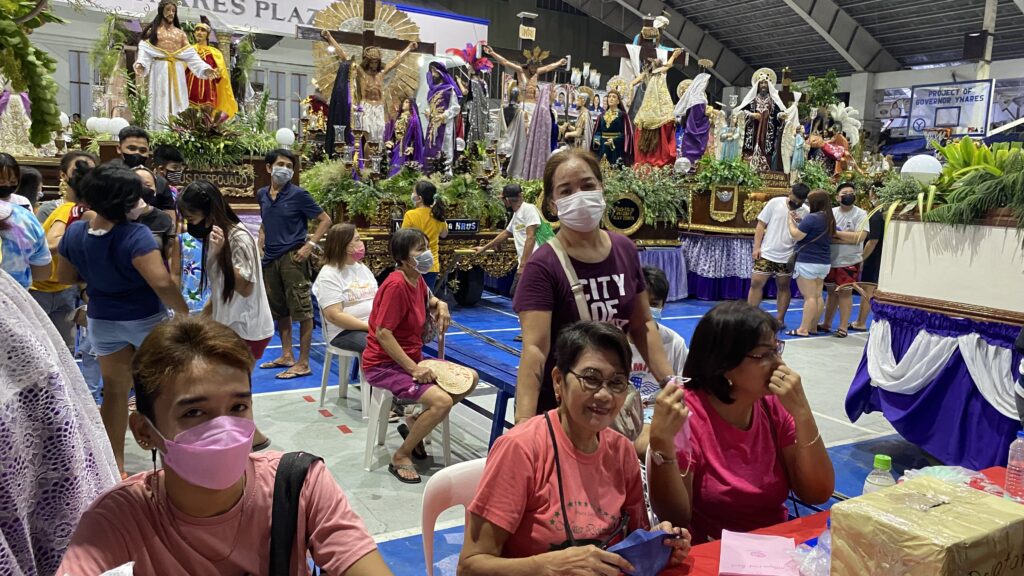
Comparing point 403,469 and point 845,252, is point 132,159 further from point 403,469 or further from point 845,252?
point 845,252

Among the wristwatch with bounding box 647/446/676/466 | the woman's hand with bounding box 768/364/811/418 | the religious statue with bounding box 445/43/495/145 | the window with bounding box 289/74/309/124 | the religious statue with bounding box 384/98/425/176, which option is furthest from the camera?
the window with bounding box 289/74/309/124

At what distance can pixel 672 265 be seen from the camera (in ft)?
34.6

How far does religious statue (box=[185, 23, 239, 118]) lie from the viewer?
955 cm

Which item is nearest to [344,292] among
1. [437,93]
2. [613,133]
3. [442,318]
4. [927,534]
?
[442,318]

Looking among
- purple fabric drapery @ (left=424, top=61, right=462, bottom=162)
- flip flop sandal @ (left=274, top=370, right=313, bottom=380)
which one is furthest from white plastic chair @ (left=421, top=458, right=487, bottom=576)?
purple fabric drapery @ (left=424, top=61, right=462, bottom=162)

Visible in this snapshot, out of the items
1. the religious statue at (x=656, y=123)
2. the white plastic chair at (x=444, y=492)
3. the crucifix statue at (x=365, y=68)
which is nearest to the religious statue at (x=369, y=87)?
the crucifix statue at (x=365, y=68)

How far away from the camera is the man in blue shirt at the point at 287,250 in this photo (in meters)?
5.88

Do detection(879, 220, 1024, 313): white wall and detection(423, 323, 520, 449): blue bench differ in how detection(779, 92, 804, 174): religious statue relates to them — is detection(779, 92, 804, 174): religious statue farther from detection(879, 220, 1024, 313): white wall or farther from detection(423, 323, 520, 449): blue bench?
detection(423, 323, 520, 449): blue bench

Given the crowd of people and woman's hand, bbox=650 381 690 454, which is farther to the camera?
woman's hand, bbox=650 381 690 454

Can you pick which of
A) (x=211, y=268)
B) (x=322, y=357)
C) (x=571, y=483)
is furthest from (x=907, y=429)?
(x=322, y=357)

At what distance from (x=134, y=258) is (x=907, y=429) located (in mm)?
4277

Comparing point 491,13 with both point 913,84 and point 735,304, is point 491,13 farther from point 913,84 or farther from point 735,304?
point 735,304

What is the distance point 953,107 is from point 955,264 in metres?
18.8

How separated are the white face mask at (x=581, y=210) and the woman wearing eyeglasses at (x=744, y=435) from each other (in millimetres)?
538
